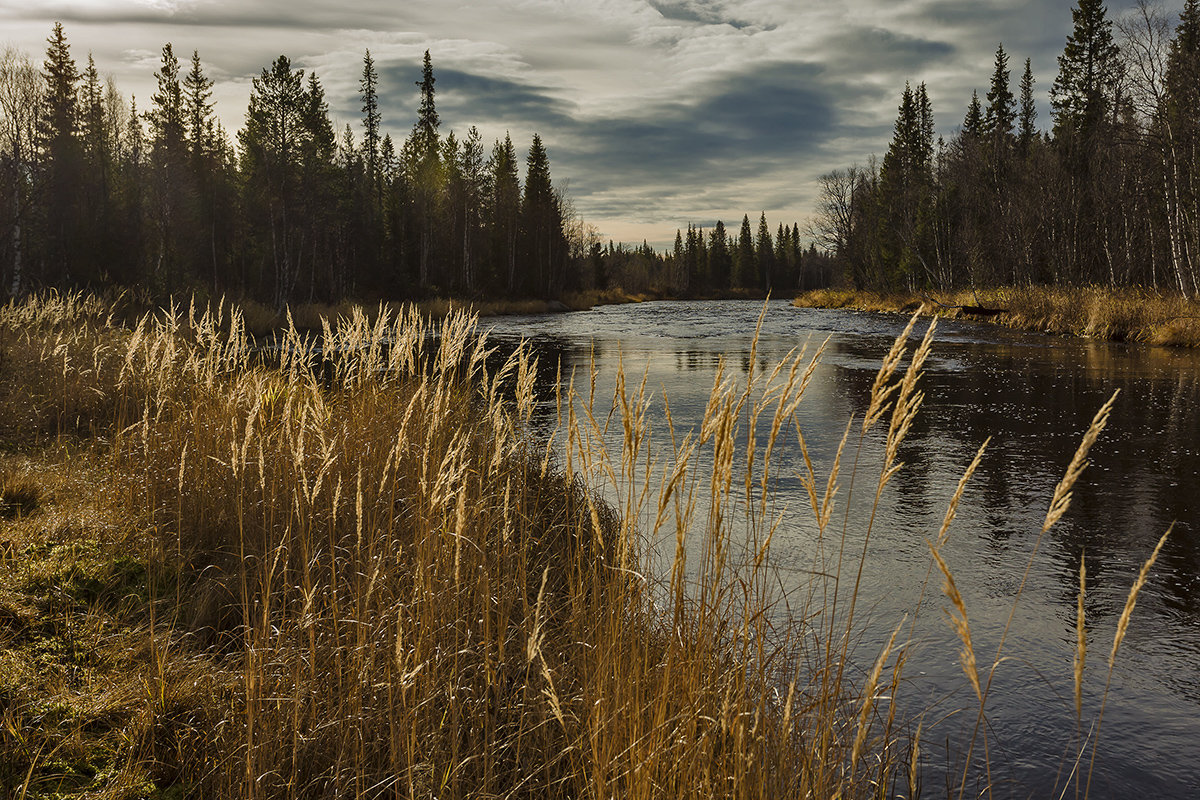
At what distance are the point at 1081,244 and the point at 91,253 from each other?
41.9 metres

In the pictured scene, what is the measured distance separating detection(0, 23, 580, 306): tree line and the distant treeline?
26076 millimetres

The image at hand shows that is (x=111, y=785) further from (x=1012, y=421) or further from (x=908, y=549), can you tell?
(x=1012, y=421)

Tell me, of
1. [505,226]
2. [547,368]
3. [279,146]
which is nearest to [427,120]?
[505,226]

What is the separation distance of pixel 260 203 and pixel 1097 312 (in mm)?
31882

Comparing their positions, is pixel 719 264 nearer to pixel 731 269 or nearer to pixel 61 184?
pixel 731 269

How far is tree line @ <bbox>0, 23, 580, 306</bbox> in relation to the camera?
29.8 metres

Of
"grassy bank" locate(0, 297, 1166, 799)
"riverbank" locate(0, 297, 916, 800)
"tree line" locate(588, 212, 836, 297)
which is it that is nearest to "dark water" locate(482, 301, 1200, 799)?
"grassy bank" locate(0, 297, 1166, 799)

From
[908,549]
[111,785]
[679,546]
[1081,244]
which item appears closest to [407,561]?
[111,785]

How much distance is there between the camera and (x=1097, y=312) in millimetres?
21641

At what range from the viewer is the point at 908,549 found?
224 inches

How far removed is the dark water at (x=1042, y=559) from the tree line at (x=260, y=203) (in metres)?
24.6

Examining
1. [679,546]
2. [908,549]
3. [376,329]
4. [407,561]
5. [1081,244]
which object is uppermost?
[1081,244]

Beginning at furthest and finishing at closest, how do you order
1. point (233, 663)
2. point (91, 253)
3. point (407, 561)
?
point (91, 253) → point (407, 561) → point (233, 663)

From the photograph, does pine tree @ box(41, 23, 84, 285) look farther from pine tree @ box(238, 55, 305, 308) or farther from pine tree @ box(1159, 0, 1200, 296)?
pine tree @ box(1159, 0, 1200, 296)
